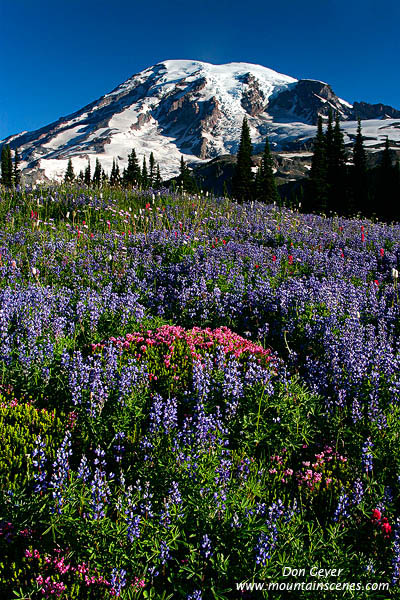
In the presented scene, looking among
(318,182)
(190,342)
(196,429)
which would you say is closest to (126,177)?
(318,182)

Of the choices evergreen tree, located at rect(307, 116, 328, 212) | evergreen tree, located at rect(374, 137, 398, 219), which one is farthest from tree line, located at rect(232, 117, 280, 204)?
evergreen tree, located at rect(374, 137, 398, 219)

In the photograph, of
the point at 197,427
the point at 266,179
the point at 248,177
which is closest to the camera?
the point at 197,427

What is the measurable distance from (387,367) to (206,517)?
306cm

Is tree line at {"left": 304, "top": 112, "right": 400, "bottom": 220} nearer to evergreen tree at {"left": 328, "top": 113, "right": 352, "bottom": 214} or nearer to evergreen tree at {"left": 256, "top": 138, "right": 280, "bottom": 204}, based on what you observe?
evergreen tree at {"left": 328, "top": 113, "right": 352, "bottom": 214}

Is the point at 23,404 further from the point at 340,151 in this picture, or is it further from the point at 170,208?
the point at 340,151

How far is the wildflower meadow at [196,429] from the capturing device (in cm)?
279

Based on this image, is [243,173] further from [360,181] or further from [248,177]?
[360,181]

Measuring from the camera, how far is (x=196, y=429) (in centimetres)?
372

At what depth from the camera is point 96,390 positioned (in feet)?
14.2

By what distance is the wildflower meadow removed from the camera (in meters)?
2.79

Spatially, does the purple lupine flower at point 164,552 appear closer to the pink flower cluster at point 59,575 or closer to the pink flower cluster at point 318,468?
the pink flower cluster at point 59,575

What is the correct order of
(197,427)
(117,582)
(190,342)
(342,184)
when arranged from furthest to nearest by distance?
(342,184)
(190,342)
(197,427)
(117,582)

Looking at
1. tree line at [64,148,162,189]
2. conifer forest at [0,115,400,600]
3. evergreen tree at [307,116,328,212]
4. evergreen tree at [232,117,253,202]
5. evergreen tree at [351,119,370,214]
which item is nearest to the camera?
conifer forest at [0,115,400,600]

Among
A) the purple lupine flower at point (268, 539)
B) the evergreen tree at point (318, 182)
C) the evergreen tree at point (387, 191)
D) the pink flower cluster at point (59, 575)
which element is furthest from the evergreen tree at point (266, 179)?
the pink flower cluster at point (59, 575)
